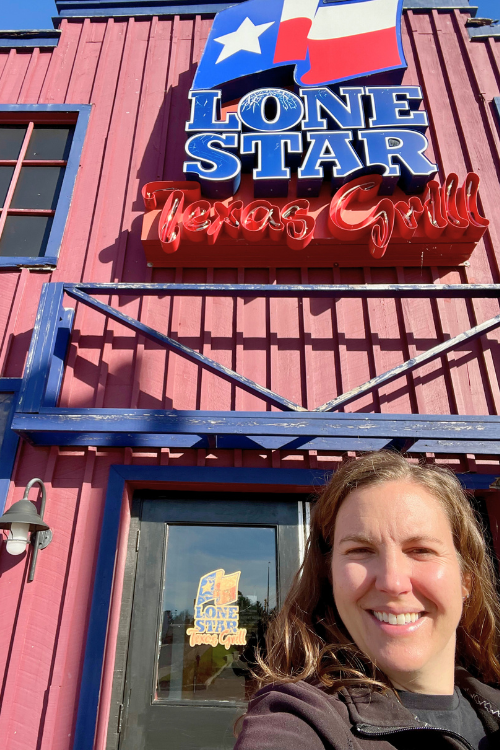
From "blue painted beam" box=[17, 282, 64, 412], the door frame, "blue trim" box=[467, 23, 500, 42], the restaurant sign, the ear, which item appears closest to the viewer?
the ear

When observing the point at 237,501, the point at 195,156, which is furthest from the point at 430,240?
the point at 237,501

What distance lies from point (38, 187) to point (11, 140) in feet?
2.93

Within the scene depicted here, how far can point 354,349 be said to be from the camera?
428 centimetres

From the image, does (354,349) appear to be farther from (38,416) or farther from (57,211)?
(57,211)

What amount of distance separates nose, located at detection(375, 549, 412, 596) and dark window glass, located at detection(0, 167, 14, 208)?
5496 millimetres

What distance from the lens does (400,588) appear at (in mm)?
1174

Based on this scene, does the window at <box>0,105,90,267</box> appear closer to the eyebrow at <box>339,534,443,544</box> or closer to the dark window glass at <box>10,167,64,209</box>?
the dark window glass at <box>10,167,64,209</box>

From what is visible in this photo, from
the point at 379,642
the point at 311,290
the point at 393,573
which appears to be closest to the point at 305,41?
the point at 311,290

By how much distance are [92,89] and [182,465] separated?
474 centimetres

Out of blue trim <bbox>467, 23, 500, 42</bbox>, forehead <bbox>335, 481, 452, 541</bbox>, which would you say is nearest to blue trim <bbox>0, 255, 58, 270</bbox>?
forehead <bbox>335, 481, 452, 541</bbox>

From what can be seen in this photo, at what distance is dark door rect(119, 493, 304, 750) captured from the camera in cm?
319

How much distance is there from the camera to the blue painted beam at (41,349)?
351 cm

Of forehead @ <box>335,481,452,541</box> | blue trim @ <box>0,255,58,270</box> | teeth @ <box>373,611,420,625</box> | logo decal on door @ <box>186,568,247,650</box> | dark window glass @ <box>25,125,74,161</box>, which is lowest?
teeth @ <box>373,611,420,625</box>

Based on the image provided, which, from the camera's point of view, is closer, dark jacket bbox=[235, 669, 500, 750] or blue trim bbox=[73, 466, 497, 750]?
dark jacket bbox=[235, 669, 500, 750]
